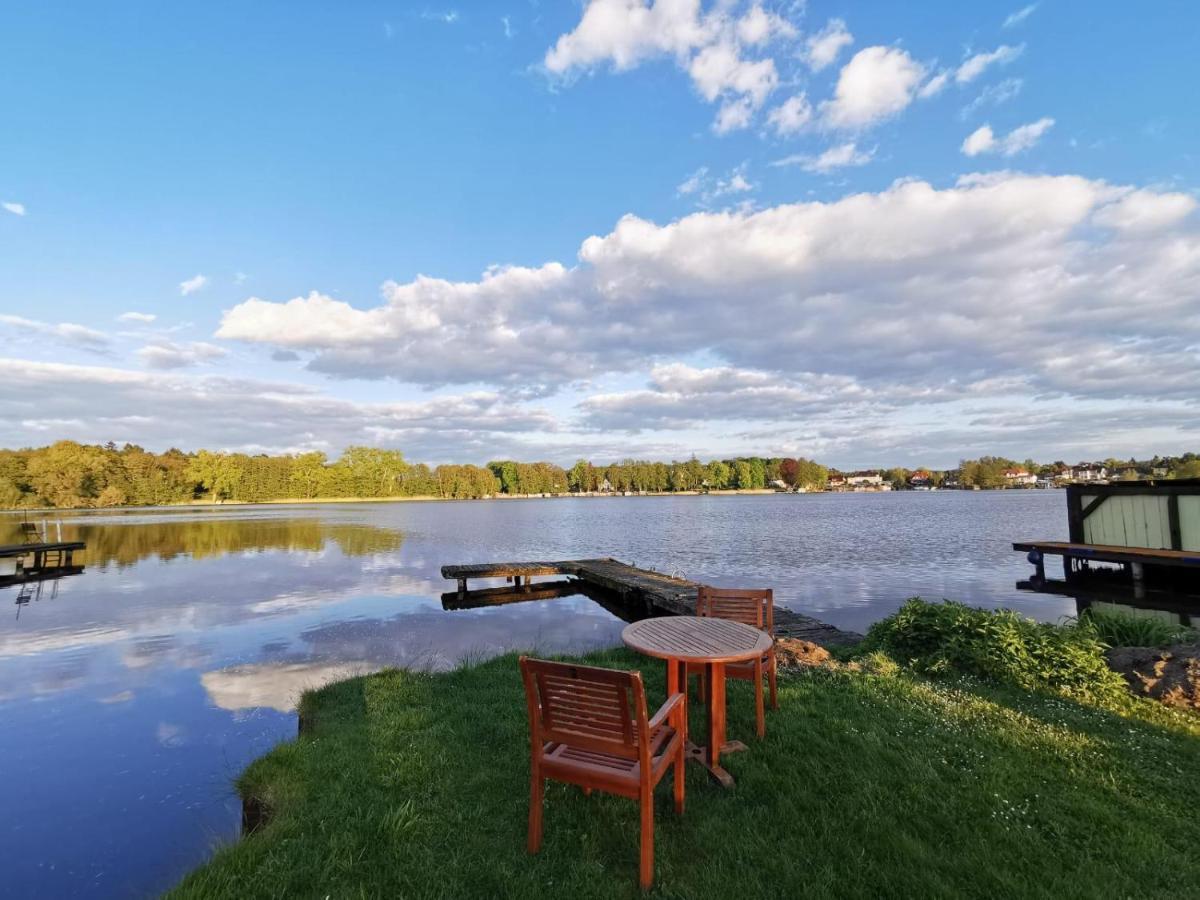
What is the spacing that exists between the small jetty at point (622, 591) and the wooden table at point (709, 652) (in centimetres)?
468

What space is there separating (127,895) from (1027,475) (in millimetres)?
202807

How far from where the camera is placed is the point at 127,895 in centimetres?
414

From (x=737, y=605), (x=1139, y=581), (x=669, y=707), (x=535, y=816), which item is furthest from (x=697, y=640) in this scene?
(x=1139, y=581)

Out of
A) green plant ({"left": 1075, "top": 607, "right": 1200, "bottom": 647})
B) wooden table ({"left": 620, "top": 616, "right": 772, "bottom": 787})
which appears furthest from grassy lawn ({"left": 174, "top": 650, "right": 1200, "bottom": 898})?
green plant ({"left": 1075, "top": 607, "right": 1200, "bottom": 647})

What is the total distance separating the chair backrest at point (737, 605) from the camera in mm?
6406

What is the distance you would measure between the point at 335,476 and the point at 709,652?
132279mm

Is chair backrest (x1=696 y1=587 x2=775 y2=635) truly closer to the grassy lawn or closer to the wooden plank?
the grassy lawn

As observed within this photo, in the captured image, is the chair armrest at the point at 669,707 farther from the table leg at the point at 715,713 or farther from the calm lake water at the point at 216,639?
the calm lake water at the point at 216,639

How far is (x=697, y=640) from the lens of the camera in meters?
4.68

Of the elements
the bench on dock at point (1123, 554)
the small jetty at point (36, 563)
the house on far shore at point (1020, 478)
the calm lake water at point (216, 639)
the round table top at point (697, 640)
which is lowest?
the calm lake water at point (216, 639)

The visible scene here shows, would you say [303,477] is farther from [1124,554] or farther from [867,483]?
[867,483]

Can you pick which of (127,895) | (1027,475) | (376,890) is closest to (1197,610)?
(376,890)

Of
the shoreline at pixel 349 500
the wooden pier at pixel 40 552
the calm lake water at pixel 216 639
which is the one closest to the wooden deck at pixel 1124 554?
the calm lake water at pixel 216 639

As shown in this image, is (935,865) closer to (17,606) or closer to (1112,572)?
(1112,572)
